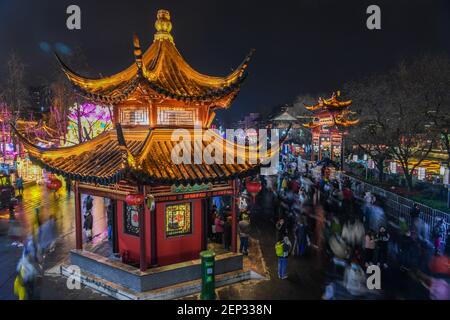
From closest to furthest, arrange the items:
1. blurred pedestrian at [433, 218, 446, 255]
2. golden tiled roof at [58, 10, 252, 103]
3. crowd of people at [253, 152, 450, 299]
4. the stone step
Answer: the stone step < golden tiled roof at [58, 10, 252, 103] < crowd of people at [253, 152, 450, 299] < blurred pedestrian at [433, 218, 446, 255]

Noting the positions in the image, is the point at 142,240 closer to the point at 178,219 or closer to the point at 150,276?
the point at 150,276

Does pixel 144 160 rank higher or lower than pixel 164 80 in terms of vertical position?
lower

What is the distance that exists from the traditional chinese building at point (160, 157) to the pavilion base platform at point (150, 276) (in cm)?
8

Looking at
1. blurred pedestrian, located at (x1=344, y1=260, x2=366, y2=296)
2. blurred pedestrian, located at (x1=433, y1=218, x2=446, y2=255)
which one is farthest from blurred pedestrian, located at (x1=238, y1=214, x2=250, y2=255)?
blurred pedestrian, located at (x1=433, y1=218, x2=446, y2=255)

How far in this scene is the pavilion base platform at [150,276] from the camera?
981 cm

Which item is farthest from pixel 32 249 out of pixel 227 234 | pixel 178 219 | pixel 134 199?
pixel 227 234

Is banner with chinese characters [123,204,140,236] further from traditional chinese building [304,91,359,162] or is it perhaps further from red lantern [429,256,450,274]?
traditional chinese building [304,91,359,162]

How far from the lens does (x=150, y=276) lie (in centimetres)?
988

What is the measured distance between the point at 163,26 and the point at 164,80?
248 centimetres

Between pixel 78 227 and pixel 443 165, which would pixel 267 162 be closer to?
pixel 78 227

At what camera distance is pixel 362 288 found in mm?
10250

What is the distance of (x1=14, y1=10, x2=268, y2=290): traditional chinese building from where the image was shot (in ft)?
33.3

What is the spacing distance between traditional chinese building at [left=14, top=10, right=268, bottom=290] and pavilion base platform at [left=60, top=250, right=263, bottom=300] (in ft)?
0.25

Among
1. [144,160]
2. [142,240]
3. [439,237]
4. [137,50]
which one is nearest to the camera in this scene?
[137,50]
